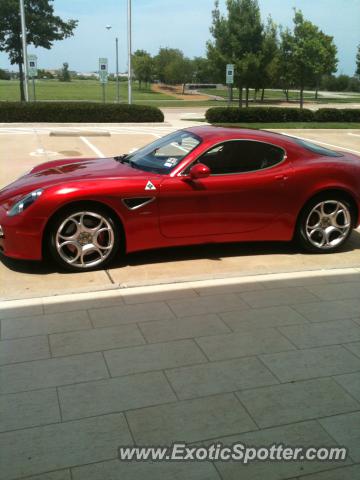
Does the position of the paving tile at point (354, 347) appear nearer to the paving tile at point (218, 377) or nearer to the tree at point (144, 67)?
the paving tile at point (218, 377)

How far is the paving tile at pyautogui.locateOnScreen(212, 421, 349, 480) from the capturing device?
241 cm

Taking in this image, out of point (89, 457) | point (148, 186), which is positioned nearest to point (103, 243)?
point (148, 186)

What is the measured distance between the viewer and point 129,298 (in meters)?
4.35

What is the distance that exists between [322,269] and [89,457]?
3.36 m

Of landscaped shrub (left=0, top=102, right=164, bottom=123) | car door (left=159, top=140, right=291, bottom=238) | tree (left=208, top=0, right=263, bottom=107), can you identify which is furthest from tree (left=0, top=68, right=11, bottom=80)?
car door (left=159, top=140, right=291, bottom=238)

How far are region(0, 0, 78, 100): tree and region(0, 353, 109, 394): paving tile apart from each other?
32.6m

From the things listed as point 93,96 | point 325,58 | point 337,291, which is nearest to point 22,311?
point 337,291

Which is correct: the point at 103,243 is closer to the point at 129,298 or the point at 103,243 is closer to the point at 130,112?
the point at 129,298

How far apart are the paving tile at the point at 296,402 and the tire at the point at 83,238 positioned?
2396 mm

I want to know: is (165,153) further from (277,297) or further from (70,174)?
(277,297)

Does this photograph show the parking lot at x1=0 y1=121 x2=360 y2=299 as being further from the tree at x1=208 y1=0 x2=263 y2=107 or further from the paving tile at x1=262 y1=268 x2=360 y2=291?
the tree at x1=208 y1=0 x2=263 y2=107

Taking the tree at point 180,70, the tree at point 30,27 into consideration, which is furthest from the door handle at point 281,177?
the tree at point 180,70

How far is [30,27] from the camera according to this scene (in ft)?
111

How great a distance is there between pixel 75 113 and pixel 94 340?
19958 mm
